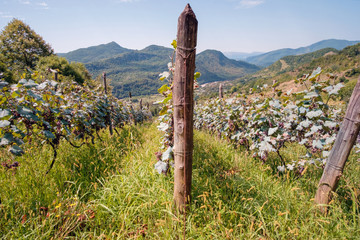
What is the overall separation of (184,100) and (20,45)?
37387 mm

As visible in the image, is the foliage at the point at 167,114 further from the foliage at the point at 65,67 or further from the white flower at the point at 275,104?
Result: the foliage at the point at 65,67

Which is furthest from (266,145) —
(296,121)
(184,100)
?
(184,100)

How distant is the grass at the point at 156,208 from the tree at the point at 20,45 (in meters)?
33.2

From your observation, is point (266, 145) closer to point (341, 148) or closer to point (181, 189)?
point (341, 148)

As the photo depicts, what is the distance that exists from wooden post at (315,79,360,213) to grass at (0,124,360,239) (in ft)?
0.46

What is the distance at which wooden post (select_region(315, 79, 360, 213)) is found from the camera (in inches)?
68.6

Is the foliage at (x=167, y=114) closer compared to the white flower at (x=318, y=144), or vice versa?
the foliage at (x=167, y=114)

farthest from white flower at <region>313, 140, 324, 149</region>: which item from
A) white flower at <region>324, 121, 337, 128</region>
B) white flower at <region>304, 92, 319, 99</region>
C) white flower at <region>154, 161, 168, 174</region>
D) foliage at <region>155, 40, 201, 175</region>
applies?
white flower at <region>154, 161, 168, 174</region>

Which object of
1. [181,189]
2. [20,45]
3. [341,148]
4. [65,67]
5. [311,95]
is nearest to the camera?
[341,148]

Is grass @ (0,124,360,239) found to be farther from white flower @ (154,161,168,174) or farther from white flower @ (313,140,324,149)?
white flower @ (313,140,324,149)

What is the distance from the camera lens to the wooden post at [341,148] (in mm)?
1743

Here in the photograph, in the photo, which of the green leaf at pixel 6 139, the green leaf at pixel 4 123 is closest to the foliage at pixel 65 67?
the green leaf at pixel 6 139

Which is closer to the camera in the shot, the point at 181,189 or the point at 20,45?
the point at 181,189

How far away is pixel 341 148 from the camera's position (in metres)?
1.87
